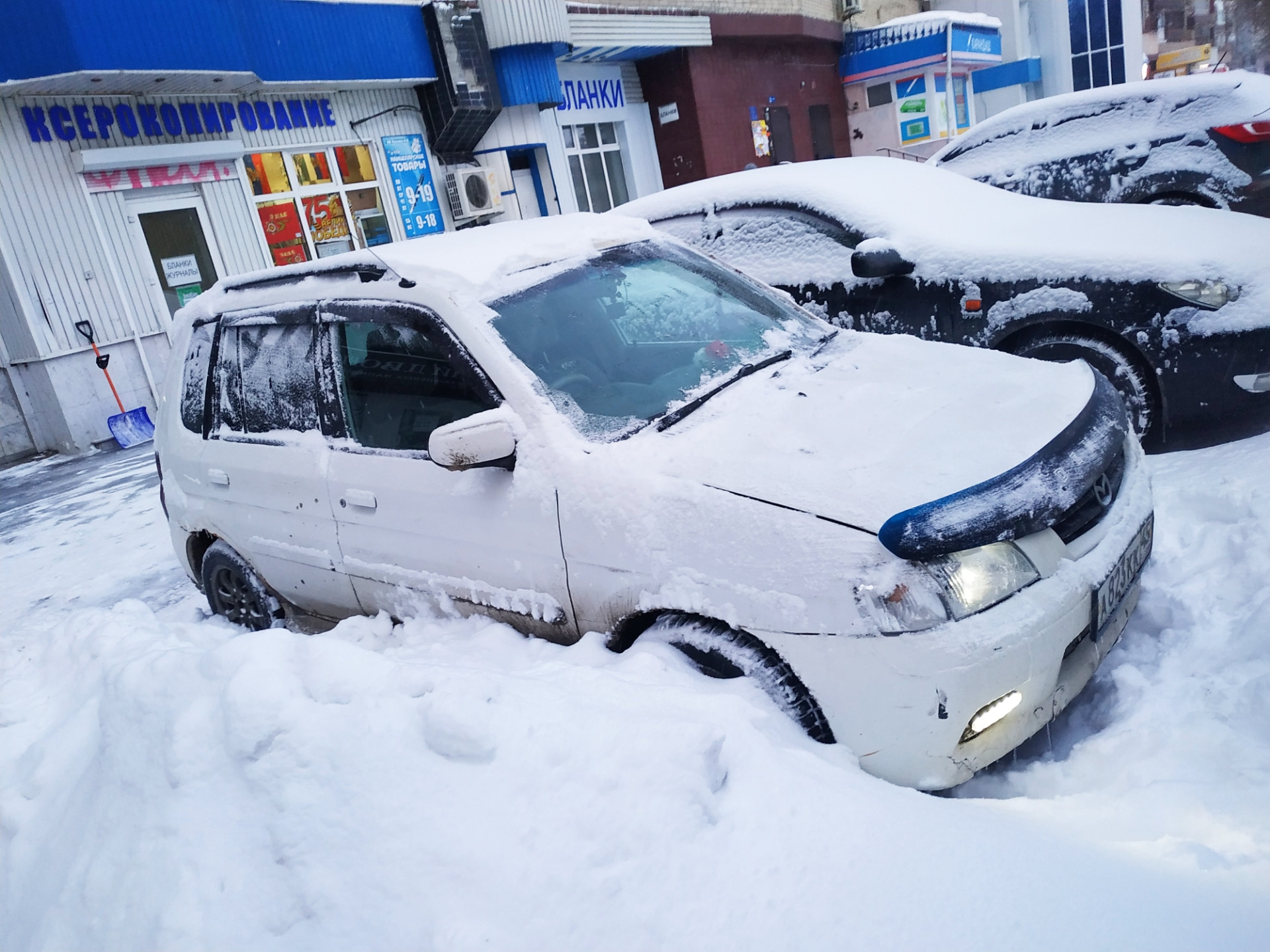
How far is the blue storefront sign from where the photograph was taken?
43.6 feet

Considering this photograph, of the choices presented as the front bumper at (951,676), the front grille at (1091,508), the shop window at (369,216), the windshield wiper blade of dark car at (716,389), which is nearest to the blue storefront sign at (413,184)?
the shop window at (369,216)

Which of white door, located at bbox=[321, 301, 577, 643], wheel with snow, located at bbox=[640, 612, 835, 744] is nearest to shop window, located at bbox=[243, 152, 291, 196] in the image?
white door, located at bbox=[321, 301, 577, 643]

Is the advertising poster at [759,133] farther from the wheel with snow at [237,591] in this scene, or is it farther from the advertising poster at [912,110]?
the wheel with snow at [237,591]

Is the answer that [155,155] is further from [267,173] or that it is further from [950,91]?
[950,91]

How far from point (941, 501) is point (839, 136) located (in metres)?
23.5

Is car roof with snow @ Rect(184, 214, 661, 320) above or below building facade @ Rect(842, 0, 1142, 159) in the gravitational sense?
below

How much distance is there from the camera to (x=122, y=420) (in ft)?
33.1

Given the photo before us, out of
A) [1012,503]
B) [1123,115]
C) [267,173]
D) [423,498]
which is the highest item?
[267,173]

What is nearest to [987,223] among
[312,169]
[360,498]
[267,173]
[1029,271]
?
[1029,271]

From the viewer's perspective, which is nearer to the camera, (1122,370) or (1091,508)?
(1091,508)

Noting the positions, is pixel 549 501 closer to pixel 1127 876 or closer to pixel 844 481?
pixel 844 481

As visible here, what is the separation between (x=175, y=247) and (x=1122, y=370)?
10776 mm

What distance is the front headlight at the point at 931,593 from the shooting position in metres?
2.18

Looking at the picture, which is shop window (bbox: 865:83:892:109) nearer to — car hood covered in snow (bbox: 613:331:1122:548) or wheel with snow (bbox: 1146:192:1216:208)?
wheel with snow (bbox: 1146:192:1216:208)
